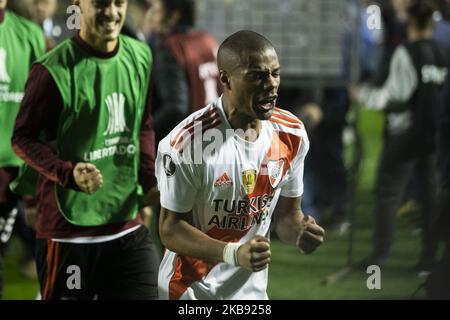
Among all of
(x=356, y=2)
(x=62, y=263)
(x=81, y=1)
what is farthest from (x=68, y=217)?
(x=356, y=2)

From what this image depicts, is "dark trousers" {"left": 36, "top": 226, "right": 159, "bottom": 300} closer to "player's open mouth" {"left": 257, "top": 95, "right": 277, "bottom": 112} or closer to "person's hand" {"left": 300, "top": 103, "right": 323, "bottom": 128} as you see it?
"player's open mouth" {"left": 257, "top": 95, "right": 277, "bottom": 112}

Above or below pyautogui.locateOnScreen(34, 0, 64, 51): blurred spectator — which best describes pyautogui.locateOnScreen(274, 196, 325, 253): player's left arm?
below

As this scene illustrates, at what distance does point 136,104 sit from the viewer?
3955 mm

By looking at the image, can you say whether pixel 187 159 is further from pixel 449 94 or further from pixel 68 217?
pixel 449 94

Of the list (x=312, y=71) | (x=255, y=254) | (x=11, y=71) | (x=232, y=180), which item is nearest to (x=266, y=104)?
(x=232, y=180)

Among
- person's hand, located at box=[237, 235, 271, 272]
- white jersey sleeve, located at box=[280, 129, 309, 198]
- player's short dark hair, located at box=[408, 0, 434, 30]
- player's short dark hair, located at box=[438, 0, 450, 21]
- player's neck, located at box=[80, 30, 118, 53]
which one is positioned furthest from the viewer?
player's short dark hair, located at box=[438, 0, 450, 21]

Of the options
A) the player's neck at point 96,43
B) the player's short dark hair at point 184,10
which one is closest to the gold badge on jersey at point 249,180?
the player's neck at point 96,43

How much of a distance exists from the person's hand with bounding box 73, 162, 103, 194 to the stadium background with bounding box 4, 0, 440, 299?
901 millimetres

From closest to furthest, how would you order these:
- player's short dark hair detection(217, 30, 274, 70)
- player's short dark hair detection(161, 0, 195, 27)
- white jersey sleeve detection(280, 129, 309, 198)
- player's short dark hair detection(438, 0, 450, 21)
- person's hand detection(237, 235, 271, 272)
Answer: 1. person's hand detection(237, 235, 271, 272)
2. player's short dark hair detection(217, 30, 274, 70)
3. white jersey sleeve detection(280, 129, 309, 198)
4. player's short dark hair detection(161, 0, 195, 27)
5. player's short dark hair detection(438, 0, 450, 21)

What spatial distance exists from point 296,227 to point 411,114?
266 centimetres

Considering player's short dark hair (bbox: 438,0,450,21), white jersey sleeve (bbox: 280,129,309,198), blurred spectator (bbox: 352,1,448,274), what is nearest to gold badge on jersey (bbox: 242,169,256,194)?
white jersey sleeve (bbox: 280,129,309,198)

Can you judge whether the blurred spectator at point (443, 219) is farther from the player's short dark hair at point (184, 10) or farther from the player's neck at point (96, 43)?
the player's neck at point (96, 43)

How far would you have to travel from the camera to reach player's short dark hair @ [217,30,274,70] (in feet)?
11.5

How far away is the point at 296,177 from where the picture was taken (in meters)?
3.69
